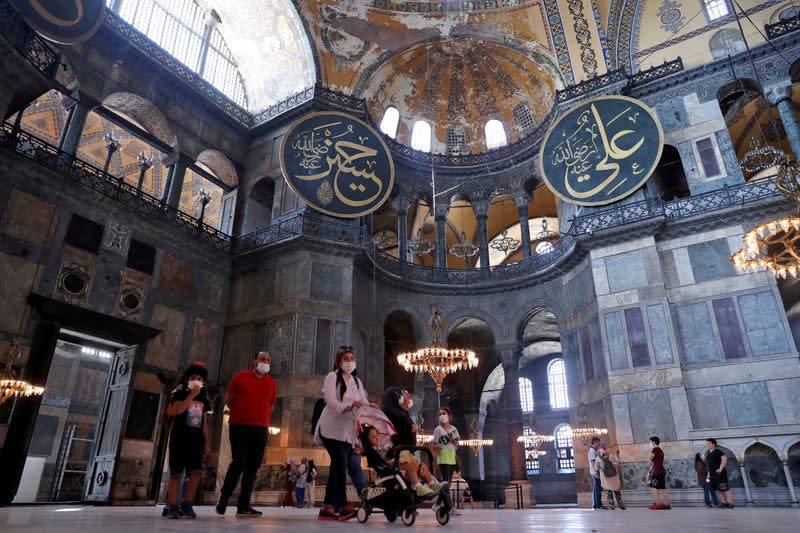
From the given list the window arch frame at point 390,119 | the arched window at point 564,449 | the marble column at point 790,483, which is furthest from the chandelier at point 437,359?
the arched window at point 564,449

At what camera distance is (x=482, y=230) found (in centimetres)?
1487

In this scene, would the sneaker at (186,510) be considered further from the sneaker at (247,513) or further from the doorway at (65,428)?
the doorway at (65,428)

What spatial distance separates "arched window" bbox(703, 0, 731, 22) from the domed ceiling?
3.82 m

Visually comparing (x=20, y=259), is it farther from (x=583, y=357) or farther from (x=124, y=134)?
(x=583, y=357)

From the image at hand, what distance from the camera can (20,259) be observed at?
331 inches

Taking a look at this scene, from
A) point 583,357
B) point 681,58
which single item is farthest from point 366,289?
point 681,58

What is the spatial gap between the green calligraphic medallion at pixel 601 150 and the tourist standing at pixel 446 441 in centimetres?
751

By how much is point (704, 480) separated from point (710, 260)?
4.50m

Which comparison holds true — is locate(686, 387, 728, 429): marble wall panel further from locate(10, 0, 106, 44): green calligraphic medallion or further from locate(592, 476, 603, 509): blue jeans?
locate(10, 0, 106, 44): green calligraphic medallion

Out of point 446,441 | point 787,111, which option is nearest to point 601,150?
point 787,111

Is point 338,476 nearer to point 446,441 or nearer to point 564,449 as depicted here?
point 446,441

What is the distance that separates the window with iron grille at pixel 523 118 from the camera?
49.8 ft

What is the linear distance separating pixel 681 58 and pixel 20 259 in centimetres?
1431

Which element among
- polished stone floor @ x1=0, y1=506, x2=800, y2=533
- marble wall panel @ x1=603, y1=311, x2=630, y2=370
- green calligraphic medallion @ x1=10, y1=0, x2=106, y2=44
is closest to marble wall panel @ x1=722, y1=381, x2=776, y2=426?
marble wall panel @ x1=603, y1=311, x2=630, y2=370
